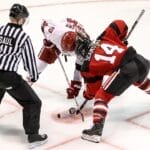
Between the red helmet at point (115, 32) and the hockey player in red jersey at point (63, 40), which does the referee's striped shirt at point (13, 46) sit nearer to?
the hockey player in red jersey at point (63, 40)

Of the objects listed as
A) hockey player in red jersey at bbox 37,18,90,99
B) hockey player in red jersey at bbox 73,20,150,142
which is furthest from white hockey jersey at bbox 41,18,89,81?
hockey player in red jersey at bbox 73,20,150,142

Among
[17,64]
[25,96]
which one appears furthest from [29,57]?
[25,96]

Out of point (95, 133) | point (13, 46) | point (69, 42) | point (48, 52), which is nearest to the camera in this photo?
point (13, 46)

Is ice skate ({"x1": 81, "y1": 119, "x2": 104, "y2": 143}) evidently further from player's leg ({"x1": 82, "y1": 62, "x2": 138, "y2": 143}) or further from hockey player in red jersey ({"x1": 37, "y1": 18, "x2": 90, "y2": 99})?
hockey player in red jersey ({"x1": 37, "y1": 18, "x2": 90, "y2": 99})

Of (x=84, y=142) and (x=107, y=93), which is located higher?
(x=107, y=93)

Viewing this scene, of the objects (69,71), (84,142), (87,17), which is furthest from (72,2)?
(84,142)

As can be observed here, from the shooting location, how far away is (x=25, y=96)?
2.53 meters

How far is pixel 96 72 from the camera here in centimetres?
271

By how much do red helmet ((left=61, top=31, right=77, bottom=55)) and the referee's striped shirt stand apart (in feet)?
1.13

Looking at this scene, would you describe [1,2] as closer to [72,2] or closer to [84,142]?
[72,2]

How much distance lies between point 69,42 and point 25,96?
0.47 meters

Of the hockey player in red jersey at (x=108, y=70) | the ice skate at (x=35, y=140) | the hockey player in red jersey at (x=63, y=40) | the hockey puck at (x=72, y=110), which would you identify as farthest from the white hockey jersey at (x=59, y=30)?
the ice skate at (x=35, y=140)

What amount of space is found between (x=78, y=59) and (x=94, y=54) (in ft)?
1.23

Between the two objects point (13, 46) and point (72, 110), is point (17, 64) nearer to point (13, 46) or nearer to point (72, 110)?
point (13, 46)
